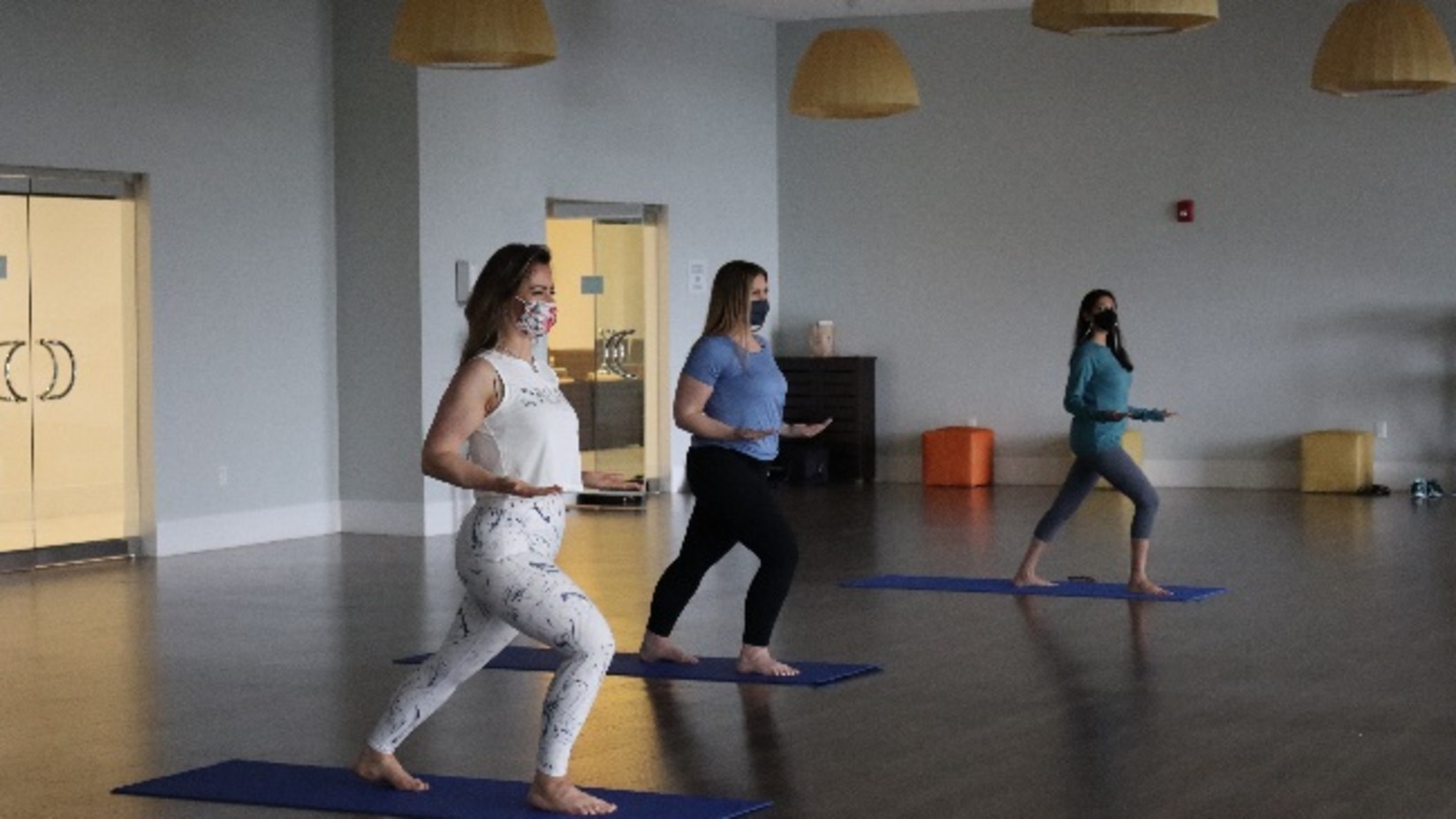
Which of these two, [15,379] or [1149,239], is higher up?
[1149,239]

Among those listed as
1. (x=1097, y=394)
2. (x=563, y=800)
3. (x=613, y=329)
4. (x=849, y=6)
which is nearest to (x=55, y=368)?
(x=613, y=329)

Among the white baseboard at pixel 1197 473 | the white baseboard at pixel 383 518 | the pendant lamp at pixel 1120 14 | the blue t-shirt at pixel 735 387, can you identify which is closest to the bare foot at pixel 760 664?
the blue t-shirt at pixel 735 387

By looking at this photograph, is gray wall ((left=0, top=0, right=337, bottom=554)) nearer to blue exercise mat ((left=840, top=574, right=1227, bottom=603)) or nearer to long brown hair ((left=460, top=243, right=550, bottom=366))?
blue exercise mat ((left=840, top=574, right=1227, bottom=603))

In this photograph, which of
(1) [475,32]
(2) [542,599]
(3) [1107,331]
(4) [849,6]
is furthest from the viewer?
(4) [849,6]

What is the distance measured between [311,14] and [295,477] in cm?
308

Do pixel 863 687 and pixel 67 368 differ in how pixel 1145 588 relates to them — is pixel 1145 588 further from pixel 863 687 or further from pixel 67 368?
pixel 67 368

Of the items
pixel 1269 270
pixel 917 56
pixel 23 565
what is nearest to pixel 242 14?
pixel 23 565

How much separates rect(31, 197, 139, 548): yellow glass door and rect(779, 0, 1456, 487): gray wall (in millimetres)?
7539

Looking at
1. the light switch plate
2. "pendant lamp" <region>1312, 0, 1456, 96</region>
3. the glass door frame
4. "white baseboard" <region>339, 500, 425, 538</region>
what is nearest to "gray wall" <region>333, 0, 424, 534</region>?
"white baseboard" <region>339, 500, 425, 538</region>

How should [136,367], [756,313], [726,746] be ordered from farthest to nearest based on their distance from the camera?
[136,367]
[756,313]
[726,746]

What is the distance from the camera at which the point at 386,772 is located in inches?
271

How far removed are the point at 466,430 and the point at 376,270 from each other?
9.84m

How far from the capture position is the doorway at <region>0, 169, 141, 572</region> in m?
14.1

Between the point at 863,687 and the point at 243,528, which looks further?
the point at 243,528
